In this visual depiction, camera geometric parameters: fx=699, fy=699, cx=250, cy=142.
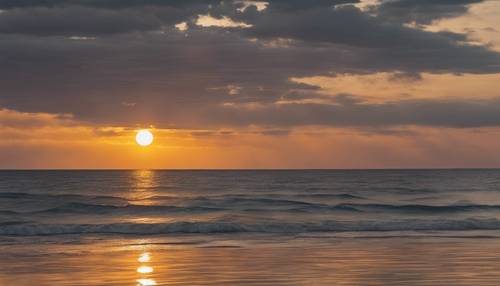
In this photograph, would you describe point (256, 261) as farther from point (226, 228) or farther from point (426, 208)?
point (426, 208)

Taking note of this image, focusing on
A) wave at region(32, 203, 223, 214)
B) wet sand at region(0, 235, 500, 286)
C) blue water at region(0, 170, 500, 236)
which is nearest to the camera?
wet sand at region(0, 235, 500, 286)

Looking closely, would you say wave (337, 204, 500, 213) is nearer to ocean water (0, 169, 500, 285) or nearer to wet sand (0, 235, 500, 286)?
ocean water (0, 169, 500, 285)

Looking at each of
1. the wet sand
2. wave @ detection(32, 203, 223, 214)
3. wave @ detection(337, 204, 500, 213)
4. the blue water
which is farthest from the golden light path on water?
wave @ detection(337, 204, 500, 213)

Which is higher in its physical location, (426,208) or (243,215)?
(426,208)

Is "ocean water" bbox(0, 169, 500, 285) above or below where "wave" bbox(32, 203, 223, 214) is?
below

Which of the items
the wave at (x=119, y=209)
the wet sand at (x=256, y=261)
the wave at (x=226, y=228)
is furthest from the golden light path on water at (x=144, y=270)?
the wave at (x=119, y=209)

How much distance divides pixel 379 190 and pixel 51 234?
57.6 metres

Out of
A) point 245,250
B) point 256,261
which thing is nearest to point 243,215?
point 245,250

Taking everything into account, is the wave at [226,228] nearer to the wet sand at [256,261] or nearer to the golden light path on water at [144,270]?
the wet sand at [256,261]

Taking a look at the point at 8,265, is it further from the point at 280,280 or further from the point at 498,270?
the point at 498,270

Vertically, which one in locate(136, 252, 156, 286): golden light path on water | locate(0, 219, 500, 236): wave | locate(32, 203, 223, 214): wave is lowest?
locate(136, 252, 156, 286): golden light path on water

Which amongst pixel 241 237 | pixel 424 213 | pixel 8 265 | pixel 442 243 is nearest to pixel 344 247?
pixel 442 243

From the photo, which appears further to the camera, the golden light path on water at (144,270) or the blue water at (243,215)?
the blue water at (243,215)

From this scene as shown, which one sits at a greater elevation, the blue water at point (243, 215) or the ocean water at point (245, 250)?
the blue water at point (243, 215)
